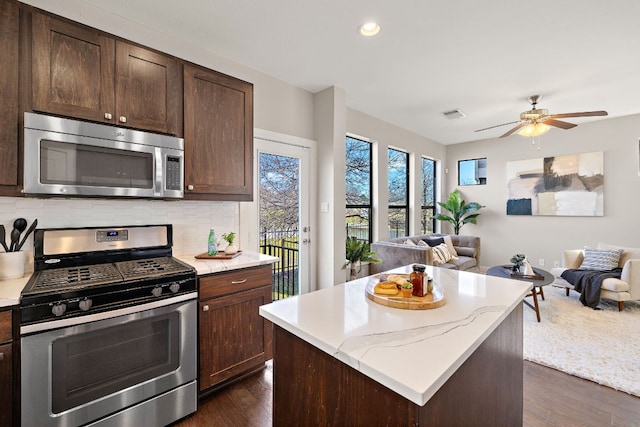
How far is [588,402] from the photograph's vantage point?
6.66ft

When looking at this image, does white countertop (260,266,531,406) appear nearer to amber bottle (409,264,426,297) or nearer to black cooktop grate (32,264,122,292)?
amber bottle (409,264,426,297)

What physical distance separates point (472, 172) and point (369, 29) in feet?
16.2

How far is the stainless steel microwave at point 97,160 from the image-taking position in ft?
5.22

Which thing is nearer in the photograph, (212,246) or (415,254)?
(212,246)

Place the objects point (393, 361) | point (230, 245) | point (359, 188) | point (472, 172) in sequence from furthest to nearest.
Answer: point (472, 172) < point (359, 188) < point (230, 245) < point (393, 361)

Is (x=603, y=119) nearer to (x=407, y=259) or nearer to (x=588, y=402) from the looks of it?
(x=407, y=259)

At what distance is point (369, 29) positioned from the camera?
2336mm

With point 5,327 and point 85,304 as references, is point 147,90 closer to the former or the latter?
point 85,304

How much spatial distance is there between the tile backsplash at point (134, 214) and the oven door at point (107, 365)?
2.63 ft

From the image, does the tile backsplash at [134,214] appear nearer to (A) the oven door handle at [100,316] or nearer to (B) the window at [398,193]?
(A) the oven door handle at [100,316]

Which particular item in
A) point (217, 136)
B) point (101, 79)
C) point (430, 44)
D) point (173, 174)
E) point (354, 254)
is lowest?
point (354, 254)

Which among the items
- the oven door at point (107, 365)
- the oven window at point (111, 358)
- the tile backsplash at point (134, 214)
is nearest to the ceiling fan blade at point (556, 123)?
the tile backsplash at point (134, 214)

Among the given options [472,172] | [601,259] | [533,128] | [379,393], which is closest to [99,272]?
[379,393]

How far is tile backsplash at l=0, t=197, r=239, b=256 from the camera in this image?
6.02 feet
